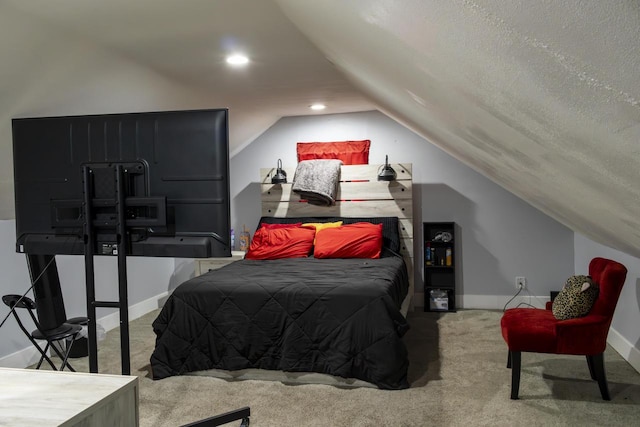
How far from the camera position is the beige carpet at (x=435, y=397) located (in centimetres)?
273

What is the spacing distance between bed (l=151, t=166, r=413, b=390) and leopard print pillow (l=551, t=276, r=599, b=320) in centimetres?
92

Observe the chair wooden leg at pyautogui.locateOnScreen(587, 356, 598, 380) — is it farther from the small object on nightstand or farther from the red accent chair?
the small object on nightstand

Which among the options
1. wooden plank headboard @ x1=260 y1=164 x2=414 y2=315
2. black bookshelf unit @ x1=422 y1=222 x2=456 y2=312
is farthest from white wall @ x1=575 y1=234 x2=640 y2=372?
wooden plank headboard @ x1=260 y1=164 x2=414 y2=315

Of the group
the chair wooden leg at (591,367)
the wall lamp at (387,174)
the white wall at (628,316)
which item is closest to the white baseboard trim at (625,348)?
the white wall at (628,316)

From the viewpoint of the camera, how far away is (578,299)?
294cm

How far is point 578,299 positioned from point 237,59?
2.51 meters

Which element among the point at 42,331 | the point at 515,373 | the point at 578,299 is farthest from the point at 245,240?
the point at 578,299

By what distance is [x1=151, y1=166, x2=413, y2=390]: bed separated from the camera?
3.13 metres

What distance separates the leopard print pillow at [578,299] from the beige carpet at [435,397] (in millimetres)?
488

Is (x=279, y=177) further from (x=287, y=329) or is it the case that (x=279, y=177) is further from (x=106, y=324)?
(x=287, y=329)

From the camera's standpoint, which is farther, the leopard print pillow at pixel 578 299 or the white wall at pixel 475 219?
the white wall at pixel 475 219

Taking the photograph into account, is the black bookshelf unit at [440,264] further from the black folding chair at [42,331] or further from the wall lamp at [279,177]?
the black folding chair at [42,331]

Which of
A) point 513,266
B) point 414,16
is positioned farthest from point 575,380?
point 414,16

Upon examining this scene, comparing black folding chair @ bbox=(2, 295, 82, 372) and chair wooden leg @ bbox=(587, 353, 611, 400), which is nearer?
black folding chair @ bbox=(2, 295, 82, 372)
